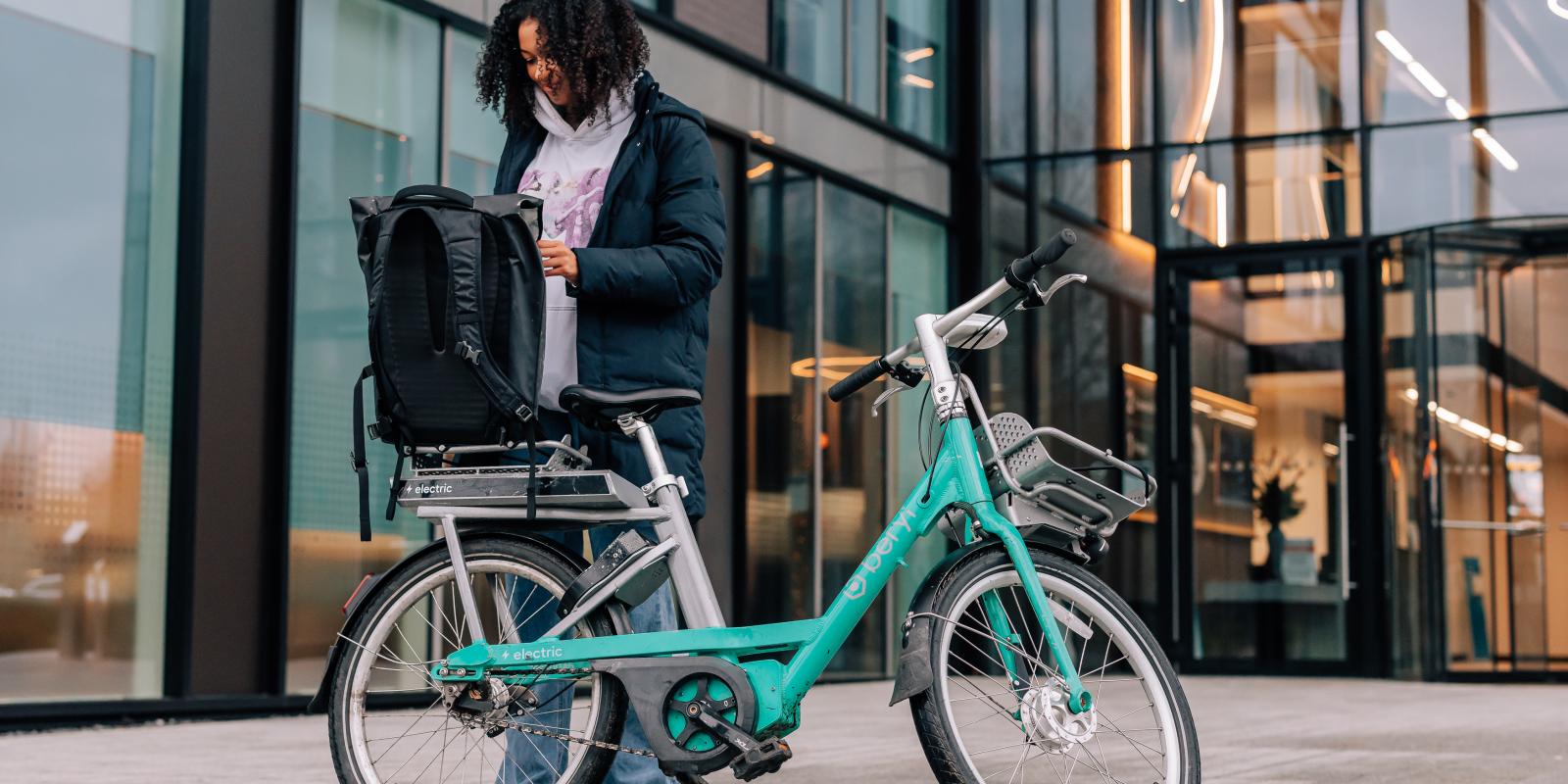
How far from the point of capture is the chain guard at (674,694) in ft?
10.9

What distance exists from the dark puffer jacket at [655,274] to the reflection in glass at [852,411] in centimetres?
802

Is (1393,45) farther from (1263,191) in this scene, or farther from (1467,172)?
(1263,191)

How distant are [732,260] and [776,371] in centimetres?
80

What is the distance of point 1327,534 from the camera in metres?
13.4

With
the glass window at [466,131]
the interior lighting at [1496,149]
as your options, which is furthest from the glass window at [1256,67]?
the glass window at [466,131]

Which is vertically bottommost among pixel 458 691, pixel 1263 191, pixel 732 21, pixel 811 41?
pixel 458 691

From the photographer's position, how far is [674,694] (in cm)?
336

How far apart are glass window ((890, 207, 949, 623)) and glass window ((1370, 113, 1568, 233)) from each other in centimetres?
328

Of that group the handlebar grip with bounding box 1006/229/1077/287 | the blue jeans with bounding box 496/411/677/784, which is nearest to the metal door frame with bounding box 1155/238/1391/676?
the blue jeans with bounding box 496/411/677/784

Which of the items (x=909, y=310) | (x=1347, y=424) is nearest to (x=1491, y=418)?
(x=1347, y=424)

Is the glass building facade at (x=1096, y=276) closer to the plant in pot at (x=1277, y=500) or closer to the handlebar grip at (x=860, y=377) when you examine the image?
the plant in pot at (x=1277, y=500)

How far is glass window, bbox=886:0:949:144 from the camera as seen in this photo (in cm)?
1326

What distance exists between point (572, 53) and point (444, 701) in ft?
4.33

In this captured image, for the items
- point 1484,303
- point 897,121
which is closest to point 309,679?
point 897,121
